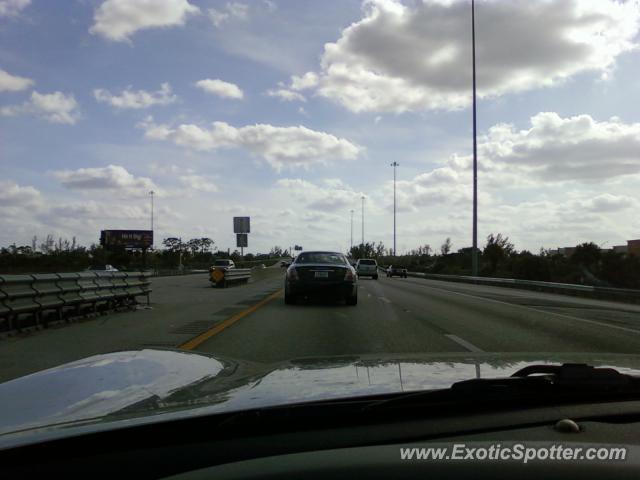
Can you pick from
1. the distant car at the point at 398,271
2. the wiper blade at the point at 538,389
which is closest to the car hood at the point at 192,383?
the wiper blade at the point at 538,389

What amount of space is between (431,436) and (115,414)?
121cm

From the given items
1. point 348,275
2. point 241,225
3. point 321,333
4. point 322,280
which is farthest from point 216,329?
point 241,225

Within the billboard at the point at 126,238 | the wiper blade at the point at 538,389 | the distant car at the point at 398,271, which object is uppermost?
the billboard at the point at 126,238

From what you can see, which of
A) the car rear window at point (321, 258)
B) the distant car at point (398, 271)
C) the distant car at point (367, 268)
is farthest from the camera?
the distant car at point (398, 271)

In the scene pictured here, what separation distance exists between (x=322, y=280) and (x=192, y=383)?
13.5 meters

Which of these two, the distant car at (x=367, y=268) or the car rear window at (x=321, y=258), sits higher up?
the car rear window at (x=321, y=258)

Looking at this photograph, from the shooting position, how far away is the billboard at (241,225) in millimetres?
73750

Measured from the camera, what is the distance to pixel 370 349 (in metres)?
8.85

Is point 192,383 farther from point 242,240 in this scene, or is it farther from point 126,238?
point 126,238

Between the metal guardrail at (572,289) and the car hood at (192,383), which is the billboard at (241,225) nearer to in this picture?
the metal guardrail at (572,289)

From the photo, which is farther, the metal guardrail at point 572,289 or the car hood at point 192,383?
the metal guardrail at point 572,289

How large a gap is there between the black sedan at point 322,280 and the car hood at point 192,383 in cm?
1235

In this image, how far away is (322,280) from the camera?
16.5m

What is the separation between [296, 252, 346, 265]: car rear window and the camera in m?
17.3
